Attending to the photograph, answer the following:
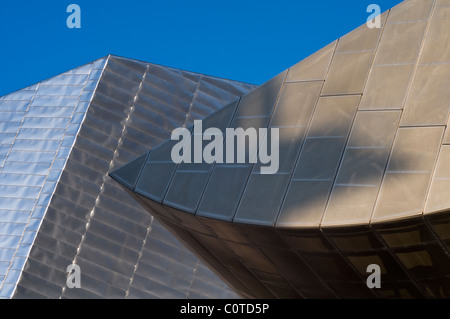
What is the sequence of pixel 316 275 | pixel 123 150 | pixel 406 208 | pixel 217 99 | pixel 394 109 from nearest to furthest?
pixel 406 208, pixel 394 109, pixel 316 275, pixel 123 150, pixel 217 99

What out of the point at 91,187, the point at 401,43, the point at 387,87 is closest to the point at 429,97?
the point at 387,87

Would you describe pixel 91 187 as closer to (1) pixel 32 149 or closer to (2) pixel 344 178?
(1) pixel 32 149

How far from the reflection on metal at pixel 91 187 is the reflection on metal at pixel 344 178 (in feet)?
28.3

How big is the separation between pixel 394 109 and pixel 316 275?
2902mm

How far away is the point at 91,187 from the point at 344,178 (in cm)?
1292

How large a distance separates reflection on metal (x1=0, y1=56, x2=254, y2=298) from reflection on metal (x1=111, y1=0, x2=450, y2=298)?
8621 mm

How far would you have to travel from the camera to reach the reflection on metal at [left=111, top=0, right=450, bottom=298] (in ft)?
34.7

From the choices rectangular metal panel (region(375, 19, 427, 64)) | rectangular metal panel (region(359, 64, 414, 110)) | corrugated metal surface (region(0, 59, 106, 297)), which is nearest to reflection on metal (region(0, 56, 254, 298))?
corrugated metal surface (region(0, 59, 106, 297))

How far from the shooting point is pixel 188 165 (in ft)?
41.9

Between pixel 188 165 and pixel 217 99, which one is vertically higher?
pixel 217 99

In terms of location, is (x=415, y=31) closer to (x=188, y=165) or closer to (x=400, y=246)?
(x=400, y=246)

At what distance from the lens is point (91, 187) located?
22609mm

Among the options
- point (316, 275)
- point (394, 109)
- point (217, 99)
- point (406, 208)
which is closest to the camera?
point (406, 208)
